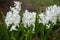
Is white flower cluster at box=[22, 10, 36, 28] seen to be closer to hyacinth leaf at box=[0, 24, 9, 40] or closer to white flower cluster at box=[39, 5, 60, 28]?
white flower cluster at box=[39, 5, 60, 28]

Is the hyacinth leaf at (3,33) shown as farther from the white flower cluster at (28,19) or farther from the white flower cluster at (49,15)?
the white flower cluster at (49,15)

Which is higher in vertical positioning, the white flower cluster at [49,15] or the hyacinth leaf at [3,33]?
the white flower cluster at [49,15]

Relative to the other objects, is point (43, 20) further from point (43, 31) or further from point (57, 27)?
point (57, 27)

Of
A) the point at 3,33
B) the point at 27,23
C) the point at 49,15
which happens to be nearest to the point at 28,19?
the point at 27,23

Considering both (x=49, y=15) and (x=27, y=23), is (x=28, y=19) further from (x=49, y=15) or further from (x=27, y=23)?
(x=49, y=15)

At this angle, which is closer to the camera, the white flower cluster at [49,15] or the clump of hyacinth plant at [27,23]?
the clump of hyacinth plant at [27,23]

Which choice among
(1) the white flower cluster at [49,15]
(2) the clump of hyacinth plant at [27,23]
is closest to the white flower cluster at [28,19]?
(2) the clump of hyacinth plant at [27,23]

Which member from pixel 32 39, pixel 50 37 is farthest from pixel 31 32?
pixel 50 37

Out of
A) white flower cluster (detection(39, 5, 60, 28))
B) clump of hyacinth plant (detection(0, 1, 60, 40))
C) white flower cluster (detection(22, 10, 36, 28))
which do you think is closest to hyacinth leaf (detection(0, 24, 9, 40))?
clump of hyacinth plant (detection(0, 1, 60, 40))

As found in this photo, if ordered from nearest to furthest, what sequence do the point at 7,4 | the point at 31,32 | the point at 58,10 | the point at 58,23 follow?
the point at 31,32, the point at 58,10, the point at 58,23, the point at 7,4
